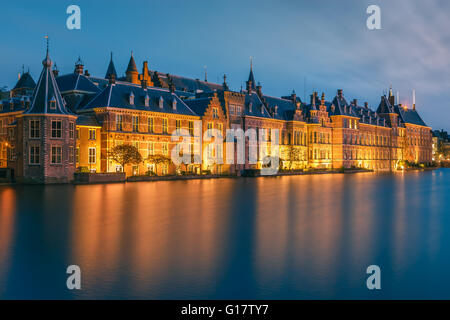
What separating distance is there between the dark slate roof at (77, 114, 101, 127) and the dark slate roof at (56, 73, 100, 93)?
551 centimetres

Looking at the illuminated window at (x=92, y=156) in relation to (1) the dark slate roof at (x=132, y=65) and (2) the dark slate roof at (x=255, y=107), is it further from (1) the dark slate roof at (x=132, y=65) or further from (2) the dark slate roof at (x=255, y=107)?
(2) the dark slate roof at (x=255, y=107)

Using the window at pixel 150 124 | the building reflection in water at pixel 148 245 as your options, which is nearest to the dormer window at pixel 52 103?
the window at pixel 150 124

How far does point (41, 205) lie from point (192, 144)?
41.8 m

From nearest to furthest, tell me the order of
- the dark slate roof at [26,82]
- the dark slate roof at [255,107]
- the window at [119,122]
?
the window at [119,122] → the dark slate roof at [26,82] → the dark slate roof at [255,107]

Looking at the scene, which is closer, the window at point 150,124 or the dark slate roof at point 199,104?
the window at point 150,124

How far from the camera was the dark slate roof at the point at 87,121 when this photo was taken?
56.4m

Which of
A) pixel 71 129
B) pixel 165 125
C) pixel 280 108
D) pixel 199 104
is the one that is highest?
pixel 280 108

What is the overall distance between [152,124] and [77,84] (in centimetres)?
1095

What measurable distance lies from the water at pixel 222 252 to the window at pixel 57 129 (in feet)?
85.0

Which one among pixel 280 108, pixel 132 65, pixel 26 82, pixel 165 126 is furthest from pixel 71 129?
pixel 280 108

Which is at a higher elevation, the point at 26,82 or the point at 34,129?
the point at 26,82

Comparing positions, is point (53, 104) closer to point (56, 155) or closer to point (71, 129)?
point (71, 129)

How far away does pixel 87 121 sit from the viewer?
5719cm

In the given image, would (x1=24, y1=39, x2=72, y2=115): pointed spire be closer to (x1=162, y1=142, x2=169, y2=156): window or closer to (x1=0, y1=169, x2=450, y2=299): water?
(x1=162, y1=142, x2=169, y2=156): window
